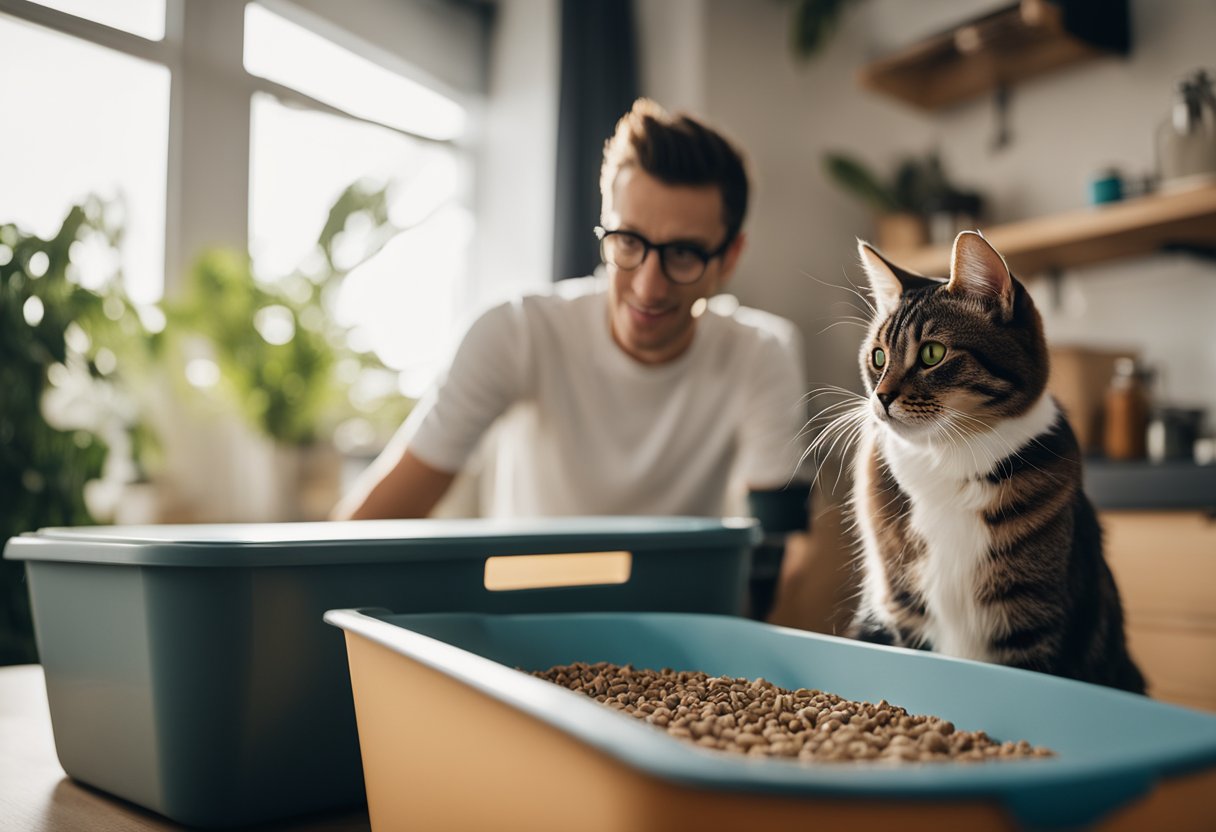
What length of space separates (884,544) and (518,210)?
2.64 m

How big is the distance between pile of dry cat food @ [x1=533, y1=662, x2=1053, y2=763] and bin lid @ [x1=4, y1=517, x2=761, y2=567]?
0.34 feet

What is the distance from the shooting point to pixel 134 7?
2.39 meters

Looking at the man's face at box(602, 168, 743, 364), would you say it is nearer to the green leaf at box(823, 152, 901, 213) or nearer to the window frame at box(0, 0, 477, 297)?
the green leaf at box(823, 152, 901, 213)

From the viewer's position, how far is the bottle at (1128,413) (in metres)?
2.09

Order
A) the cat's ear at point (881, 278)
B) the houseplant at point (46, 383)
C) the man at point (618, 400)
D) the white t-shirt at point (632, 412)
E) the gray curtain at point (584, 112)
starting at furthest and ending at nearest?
1. the gray curtain at point (584, 112)
2. the houseplant at point (46, 383)
3. the white t-shirt at point (632, 412)
4. the man at point (618, 400)
5. the cat's ear at point (881, 278)

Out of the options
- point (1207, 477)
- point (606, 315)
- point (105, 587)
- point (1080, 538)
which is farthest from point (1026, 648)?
point (1207, 477)

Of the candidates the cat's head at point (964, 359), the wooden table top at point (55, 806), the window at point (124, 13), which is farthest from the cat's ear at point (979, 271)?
the window at point (124, 13)

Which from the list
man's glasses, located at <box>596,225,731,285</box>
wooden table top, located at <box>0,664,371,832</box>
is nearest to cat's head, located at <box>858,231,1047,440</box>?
wooden table top, located at <box>0,664,371,832</box>

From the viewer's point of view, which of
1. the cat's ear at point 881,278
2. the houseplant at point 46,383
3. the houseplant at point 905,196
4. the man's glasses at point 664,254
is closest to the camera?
the cat's ear at point 881,278

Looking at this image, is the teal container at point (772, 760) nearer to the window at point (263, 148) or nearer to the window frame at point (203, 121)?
the window at point (263, 148)

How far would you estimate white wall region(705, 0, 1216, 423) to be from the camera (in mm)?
2309

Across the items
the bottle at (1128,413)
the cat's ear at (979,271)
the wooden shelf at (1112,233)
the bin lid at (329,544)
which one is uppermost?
the wooden shelf at (1112,233)

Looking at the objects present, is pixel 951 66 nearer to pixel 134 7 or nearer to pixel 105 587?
pixel 134 7

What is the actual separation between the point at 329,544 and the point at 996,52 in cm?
249
